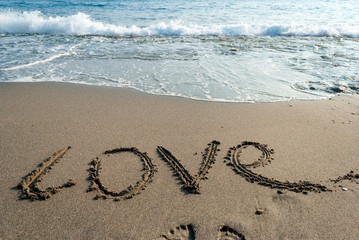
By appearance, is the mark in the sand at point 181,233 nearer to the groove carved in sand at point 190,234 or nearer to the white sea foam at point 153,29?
the groove carved in sand at point 190,234

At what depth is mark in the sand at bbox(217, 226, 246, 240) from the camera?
7.02ft

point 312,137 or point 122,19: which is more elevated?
point 122,19

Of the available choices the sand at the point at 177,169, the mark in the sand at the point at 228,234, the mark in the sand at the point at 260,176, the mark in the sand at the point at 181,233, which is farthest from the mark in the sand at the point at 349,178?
the mark in the sand at the point at 181,233

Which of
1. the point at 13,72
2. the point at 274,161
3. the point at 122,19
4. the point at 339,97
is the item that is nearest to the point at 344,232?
the point at 274,161

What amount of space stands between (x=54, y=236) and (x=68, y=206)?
0.34 m

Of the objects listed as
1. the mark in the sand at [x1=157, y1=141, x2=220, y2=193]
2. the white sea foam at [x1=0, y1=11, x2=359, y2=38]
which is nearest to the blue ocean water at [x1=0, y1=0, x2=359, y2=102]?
the white sea foam at [x1=0, y1=11, x2=359, y2=38]

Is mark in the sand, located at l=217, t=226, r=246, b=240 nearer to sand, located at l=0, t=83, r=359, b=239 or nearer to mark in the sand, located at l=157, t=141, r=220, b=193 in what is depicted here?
sand, located at l=0, t=83, r=359, b=239

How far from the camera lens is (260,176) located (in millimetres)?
2873

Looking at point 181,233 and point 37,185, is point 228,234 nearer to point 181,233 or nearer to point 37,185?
point 181,233

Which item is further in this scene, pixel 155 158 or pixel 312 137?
pixel 312 137

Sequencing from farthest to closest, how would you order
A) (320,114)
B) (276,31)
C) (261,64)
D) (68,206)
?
(276,31)
(261,64)
(320,114)
(68,206)

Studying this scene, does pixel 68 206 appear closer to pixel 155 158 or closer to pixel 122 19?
pixel 155 158

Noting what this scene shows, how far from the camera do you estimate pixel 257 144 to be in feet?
11.5

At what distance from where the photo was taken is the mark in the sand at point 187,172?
8.95 feet
